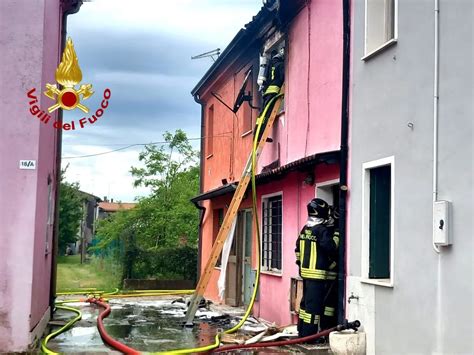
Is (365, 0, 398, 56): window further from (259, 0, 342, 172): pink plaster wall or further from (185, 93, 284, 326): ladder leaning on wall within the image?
(185, 93, 284, 326): ladder leaning on wall

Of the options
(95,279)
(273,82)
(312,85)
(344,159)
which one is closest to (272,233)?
(273,82)

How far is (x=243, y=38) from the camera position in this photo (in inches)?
562

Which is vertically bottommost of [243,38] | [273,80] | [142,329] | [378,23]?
[142,329]

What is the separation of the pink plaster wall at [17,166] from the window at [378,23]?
4.38m

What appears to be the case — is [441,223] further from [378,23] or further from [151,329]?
[151,329]

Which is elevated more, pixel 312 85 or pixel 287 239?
pixel 312 85

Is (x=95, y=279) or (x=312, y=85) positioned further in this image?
(x=95, y=279)

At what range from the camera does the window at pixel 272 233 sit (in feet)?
41.2

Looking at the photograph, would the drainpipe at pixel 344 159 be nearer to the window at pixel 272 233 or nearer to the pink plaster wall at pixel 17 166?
the window at pixel 272 233

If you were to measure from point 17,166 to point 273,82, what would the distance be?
→ 18.7ft

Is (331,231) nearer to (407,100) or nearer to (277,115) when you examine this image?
(407,100)

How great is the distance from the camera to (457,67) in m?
6.52

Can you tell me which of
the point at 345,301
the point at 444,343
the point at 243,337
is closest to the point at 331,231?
the point at 345,301

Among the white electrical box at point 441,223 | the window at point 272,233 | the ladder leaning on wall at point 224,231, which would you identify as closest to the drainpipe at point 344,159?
the white electrical box at point 441,223
